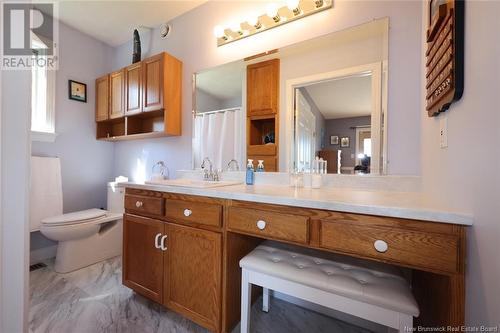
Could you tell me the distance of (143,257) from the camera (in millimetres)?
1489

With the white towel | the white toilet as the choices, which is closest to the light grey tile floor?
the white toilet

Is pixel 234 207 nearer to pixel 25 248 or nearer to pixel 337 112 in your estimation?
pixel 25 248

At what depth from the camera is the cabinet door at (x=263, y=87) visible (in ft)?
5.23

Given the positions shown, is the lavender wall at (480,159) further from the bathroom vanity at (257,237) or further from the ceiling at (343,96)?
the ceiling at (343,96)

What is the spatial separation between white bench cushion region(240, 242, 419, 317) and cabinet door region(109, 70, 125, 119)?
2.13 m

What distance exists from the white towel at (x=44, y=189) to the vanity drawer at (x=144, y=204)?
47.0 inches

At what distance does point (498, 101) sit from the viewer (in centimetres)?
53

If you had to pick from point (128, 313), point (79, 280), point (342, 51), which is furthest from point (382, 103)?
point (79, 280)

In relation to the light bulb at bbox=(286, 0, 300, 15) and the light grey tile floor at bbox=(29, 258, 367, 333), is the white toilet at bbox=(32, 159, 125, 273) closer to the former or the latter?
the light grey tile floor at bbox=(29, 258, 367, 333)

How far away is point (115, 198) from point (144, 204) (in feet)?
4.25

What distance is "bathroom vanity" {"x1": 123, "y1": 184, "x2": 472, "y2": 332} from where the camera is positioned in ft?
2.37

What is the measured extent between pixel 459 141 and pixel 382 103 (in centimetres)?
63

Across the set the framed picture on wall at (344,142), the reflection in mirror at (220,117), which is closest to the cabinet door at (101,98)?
the reflection in mirror at (220,117)

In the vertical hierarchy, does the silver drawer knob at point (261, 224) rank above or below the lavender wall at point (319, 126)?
below
